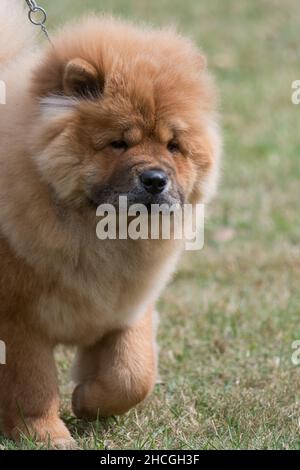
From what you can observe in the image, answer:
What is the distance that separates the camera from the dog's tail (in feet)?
13.8

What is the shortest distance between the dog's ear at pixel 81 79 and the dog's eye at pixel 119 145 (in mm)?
210

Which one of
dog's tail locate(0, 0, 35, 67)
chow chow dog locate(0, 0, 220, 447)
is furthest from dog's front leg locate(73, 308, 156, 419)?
dog's tail locate(0, 0, 35, 67)

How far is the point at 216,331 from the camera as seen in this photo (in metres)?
5.12

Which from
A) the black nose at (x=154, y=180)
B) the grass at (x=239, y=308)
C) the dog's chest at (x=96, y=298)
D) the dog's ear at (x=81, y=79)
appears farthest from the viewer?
the grass at (x=239, y=308)

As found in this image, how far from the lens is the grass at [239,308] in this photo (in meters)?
3.74

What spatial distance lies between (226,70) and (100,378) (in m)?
8.13

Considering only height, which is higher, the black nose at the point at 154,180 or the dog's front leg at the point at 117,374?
the black nose at the point at 154,180

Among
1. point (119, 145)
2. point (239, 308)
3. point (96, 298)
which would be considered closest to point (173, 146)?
point (119, 145)

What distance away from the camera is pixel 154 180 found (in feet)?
10.8

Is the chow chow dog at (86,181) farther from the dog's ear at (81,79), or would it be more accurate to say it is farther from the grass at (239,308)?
the grass at (239,308)

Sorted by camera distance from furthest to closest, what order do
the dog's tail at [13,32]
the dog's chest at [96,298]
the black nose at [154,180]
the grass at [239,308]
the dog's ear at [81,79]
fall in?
1. the dog's tail at [13,32]
2. the grass at [239,308]
3. the dog's chest at [96,298]
4. the dog's ear at [81,79]
5. the black nose at [154,180]

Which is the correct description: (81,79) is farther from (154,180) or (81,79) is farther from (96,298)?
(96,298)

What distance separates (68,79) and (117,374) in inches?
49.4

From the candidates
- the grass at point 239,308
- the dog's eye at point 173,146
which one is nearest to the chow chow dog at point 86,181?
the dog's eye at point 173,146
